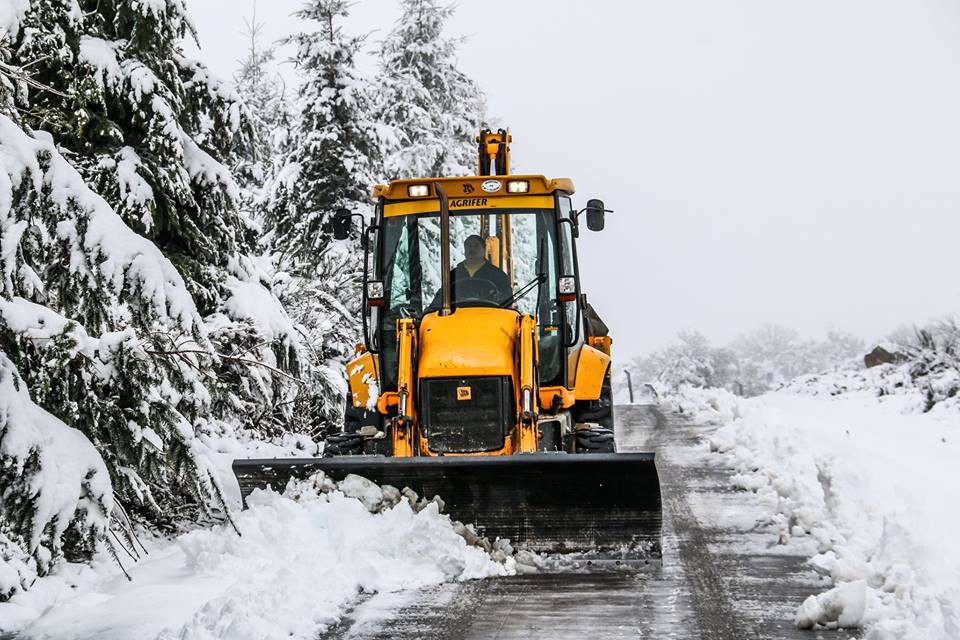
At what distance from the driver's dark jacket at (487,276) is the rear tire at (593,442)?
121 cm

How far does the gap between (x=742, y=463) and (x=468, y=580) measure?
4.82 meters

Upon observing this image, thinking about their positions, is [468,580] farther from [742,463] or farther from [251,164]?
[251,164]

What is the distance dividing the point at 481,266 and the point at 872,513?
3.31 m

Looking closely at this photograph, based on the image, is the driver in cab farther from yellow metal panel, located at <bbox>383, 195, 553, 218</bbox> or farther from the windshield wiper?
yellow metal panel, located at <bbox>383, 195, 553, 218</bbox>

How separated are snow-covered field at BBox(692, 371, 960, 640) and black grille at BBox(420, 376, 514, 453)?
1983mm

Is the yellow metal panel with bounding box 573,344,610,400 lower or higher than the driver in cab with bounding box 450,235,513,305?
lower

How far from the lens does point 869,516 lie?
5.88 meters

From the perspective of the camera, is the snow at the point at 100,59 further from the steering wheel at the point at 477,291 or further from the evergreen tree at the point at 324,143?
the evergreen tree at the point at 324,143

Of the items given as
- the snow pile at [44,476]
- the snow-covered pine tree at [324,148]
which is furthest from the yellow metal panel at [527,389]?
the snow-covered pine tree at [324,148]

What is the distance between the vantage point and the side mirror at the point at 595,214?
753 centimetres

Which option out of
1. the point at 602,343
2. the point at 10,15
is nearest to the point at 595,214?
the point at 602,343

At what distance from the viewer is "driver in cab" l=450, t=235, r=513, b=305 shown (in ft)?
24.3

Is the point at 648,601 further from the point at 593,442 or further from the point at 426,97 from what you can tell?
the point at 426,97

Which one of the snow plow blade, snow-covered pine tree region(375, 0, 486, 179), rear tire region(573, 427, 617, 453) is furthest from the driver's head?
snow-covered pine tree region(375, 0, 486, 179)
